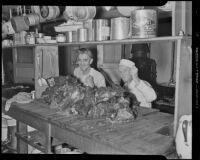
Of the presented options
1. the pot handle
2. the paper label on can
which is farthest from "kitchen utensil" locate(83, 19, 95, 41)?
the pot handle

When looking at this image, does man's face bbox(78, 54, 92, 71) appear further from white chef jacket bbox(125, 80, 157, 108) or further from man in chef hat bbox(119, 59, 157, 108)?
white chef jacket bbox(125, 80, 157, 108)

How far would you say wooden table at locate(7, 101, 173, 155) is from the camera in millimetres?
1413

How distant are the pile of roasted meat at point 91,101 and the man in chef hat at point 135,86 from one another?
25.6 inches

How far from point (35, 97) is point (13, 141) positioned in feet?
2.42

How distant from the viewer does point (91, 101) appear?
2.05m

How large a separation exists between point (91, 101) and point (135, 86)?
0.95 meters

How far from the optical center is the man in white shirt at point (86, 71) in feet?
10.7

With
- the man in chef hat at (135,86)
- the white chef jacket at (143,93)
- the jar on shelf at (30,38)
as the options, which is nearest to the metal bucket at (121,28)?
the man in chef hat at (135,86)

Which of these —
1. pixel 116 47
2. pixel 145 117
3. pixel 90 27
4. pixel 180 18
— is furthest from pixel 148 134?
pixel 116 47

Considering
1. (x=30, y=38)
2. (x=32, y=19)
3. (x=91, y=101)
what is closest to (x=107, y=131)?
(x=91, y=101)

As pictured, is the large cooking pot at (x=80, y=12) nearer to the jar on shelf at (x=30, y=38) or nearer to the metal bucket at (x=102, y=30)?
the metal bucket at (x=102, y=30)

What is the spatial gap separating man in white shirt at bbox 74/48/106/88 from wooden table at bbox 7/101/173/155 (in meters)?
1.19
